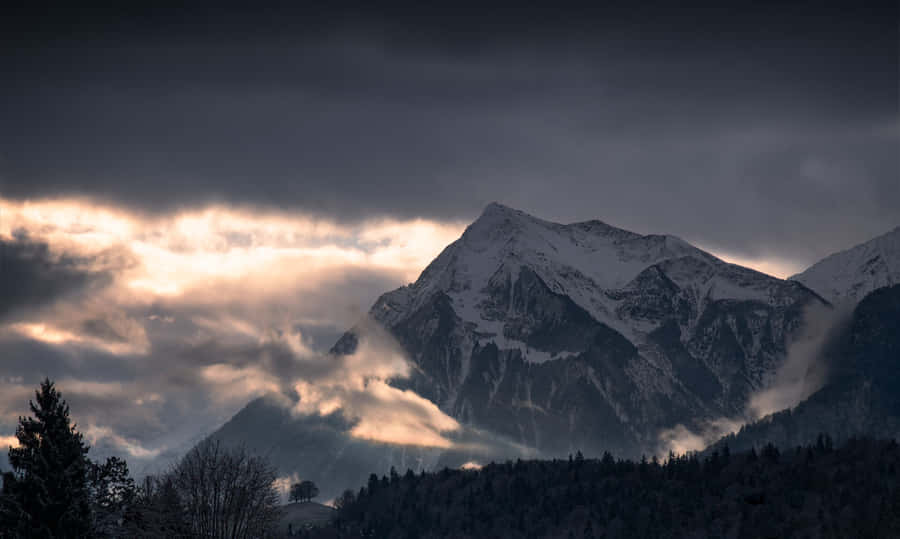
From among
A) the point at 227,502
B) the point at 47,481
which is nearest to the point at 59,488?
the point at 47,481

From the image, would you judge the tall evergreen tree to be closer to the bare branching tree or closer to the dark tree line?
the dark tree line

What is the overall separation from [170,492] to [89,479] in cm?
5891

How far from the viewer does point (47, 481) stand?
364ft

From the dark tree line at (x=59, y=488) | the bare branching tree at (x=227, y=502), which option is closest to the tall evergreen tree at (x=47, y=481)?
the dark tree line at (x=59, y=488)

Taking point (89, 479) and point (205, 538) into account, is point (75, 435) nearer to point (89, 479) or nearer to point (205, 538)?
point (89, 479)

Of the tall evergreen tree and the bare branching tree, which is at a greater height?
the bare branching tree

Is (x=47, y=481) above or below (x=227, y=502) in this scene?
below

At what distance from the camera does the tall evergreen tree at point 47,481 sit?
110m

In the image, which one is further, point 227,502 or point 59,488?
point 227,502

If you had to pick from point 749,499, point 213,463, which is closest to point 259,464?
point 213,463

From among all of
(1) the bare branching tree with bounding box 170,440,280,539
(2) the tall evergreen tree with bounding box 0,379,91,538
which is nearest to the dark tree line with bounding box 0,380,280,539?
(2) the tall evergreen tree with bounding box 0,379,91,538

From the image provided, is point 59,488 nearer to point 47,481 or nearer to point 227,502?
point 47,481

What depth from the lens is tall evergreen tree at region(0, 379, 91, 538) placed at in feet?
362

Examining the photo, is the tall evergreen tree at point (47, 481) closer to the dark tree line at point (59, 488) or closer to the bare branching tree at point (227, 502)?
the dark tree line at point (59, 488)
